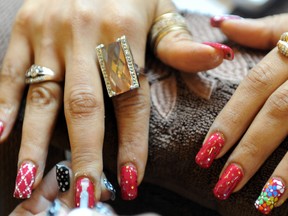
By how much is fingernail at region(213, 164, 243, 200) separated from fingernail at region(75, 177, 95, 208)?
167 millimetres

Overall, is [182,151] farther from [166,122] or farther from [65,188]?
[65,188]

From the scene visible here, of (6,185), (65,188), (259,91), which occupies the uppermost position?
(259,91)

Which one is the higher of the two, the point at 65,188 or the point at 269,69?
the point at 269,69

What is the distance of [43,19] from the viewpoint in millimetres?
704

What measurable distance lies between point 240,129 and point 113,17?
26 centimetres

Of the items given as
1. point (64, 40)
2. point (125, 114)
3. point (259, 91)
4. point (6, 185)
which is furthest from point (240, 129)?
point (6, 185)

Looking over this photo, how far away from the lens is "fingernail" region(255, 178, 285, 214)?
549 mm

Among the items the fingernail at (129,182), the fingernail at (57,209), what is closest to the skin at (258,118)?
the fingernail at (129,182)

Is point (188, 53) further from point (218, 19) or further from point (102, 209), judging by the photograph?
point (102, 209)

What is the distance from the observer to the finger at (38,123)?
0.61 metres

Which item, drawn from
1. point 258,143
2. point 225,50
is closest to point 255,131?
point 258,143

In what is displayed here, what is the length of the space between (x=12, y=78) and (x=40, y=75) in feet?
0.19

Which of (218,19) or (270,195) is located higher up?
(218,19)

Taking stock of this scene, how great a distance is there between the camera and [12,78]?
0.69 m
